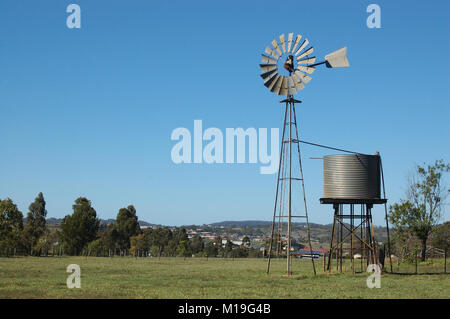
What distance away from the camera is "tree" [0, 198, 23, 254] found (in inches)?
2763

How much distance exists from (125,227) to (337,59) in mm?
78488

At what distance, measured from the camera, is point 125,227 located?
10506 centimetres

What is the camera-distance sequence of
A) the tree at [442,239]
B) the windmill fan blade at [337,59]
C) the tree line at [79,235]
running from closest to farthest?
the windmill fan blade at [337,59] < the tree at [442,239] < the tree line at [79,235]

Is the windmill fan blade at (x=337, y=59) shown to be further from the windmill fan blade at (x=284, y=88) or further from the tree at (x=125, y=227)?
the tree at (x=125, y=227)

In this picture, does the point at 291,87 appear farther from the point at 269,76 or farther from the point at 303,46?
the point at 303,46

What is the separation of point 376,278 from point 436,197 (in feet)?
74.9

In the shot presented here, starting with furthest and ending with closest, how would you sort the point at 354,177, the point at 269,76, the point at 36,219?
the point at 36,219, the point at 269,76, the point at 354,177

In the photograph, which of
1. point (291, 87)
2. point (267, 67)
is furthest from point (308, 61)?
point (267, 67)

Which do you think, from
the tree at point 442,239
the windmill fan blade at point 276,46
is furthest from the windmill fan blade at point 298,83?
the tree at point 442,239

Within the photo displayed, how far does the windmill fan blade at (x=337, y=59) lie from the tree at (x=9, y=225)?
5199 cm

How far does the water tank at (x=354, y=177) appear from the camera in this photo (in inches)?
1369

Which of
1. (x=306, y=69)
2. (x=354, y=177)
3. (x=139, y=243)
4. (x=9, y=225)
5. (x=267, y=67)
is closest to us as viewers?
(x=354, y=177)
